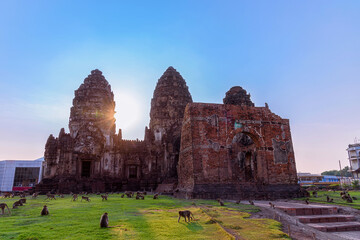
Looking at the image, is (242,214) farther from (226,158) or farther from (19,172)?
(19,172)

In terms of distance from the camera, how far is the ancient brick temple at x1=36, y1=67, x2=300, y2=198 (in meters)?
16.8

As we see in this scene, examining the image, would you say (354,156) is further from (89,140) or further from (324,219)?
(324,219)

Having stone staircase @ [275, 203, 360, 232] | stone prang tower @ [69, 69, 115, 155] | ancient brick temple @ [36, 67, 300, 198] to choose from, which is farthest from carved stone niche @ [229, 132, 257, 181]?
stone prang tower @ [69, 69, 115, 155]

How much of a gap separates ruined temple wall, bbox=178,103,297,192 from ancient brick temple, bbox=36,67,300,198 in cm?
6

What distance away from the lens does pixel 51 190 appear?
25.6 m

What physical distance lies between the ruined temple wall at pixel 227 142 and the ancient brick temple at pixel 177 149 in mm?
65

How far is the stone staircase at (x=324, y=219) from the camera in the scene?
8.20 metres

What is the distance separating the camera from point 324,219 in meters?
9.23

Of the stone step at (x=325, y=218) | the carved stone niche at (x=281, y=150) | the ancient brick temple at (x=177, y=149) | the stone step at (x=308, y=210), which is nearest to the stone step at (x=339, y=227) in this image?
the stone step at (x=325, y=218)

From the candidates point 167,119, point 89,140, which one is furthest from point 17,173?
point 167,119

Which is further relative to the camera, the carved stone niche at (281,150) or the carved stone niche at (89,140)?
the carved stone niche at (89,140)

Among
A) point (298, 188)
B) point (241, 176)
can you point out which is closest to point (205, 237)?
point (298, 188)

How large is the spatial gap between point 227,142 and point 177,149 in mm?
14646

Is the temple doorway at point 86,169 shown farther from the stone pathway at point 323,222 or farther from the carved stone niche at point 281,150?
the stone pathway at point 323,222
